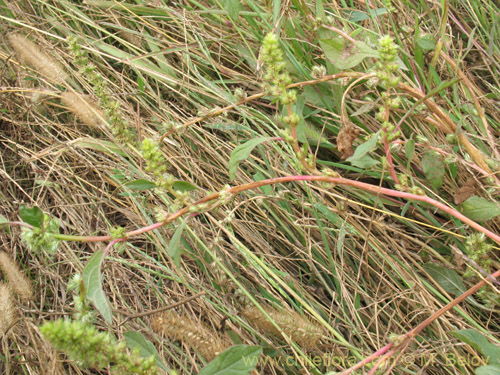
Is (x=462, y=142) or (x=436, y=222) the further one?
(x=436, y=222)

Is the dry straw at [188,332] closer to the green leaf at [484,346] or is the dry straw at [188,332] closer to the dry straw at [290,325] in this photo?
the dry straw at [290,325]

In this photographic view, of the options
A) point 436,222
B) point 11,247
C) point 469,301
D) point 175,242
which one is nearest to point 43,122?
point 11,247


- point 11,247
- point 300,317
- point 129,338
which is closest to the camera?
point 129,338

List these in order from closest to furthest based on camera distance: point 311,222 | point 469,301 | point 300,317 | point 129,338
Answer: point 129,338
point 300,317
point 469,301
point 311,222

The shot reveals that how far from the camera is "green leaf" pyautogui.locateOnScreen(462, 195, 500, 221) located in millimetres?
1301

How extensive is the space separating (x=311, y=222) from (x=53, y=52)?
4.93 ft

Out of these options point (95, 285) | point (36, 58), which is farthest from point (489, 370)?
point (36, 58)

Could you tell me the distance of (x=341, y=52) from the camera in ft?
4.42

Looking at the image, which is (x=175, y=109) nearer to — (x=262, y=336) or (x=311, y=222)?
(x=311, y=222)

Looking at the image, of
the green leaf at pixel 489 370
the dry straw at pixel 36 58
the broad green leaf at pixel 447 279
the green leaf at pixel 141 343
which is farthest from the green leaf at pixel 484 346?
the dry straw at pixel 36 58

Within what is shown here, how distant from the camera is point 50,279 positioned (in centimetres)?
174

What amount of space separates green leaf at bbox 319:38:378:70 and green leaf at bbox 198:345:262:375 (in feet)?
2.72

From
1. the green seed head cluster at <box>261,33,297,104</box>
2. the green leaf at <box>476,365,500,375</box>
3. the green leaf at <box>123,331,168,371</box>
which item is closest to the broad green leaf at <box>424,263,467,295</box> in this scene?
the green leaf at <box>476,365,500,375</box>

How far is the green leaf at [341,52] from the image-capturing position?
1.30m
